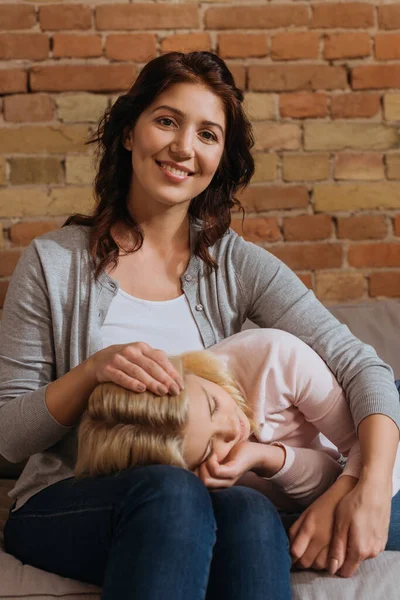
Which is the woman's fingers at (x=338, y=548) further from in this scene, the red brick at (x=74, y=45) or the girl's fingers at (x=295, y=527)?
the red brick at (x=74, y=45)

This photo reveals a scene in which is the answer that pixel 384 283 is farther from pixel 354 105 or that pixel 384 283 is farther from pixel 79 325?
pixel 79 325

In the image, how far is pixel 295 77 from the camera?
7.73 ft

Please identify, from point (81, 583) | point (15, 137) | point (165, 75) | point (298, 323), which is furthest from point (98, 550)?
point (15, 137)

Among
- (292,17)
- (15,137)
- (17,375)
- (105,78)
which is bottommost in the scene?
(17,375)

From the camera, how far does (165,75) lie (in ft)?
5.26

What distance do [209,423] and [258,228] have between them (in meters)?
1.21

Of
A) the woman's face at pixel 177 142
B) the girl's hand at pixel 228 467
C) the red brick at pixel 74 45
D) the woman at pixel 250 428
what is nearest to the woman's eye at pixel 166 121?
the woman's face at pixel 177 142

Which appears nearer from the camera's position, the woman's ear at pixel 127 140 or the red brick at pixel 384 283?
the woman's ear at pixel 127 140

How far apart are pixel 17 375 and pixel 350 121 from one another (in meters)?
1.38

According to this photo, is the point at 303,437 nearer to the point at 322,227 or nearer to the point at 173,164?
the point at 173,164

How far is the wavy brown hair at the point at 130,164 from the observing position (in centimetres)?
162

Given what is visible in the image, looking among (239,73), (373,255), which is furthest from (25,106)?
(373,255)

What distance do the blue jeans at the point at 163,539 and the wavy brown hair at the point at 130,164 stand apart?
0.53m

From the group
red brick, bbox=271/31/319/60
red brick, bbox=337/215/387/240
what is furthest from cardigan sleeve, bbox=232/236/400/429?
red brick, bbox=271/31/319/60
